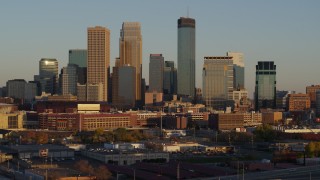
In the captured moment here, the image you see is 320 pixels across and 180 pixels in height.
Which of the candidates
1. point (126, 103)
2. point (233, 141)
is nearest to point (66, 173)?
point (233, 141)

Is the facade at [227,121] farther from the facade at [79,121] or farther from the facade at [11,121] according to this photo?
the facade at [11,121]

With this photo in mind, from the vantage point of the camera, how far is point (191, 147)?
8425 centimetres

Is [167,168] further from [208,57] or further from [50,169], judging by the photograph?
[208,57]

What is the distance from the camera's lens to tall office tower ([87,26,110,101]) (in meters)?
194

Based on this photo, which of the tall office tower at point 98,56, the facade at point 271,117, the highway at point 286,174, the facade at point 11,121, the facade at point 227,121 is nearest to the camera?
the highway at point 286,174

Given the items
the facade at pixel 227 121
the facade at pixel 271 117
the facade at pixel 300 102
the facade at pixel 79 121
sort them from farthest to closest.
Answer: the facade at pixel 300 102 → the facade at pixel 271 117 → the facade at pixel 227 121 → the facade at pixel 79 121

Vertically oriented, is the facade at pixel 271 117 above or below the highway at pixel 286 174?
above

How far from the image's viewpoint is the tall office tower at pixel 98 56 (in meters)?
194

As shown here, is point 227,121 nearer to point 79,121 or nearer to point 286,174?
point 79,121

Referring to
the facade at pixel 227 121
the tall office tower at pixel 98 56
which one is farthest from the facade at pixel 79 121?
the tall office tower at pixel 98 56

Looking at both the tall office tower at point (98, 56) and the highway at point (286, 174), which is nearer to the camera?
the highway at point (286, 174)

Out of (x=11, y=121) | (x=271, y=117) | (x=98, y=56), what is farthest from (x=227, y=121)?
(x=98, y=56)

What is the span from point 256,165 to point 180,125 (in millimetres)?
73814

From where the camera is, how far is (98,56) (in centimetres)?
19600
